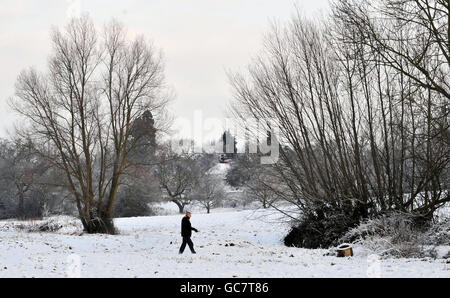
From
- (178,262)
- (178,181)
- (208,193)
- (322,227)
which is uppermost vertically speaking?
(178,181)

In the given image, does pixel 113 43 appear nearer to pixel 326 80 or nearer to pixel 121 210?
pixel 326 80

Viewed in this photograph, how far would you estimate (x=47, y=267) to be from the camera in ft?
38.9

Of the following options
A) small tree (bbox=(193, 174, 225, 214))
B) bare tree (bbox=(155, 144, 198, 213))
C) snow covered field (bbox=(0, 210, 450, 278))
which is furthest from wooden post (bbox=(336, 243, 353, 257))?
bare tree (bbox=(155, 144, 198, 213))

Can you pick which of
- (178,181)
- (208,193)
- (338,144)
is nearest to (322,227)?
(338,144)

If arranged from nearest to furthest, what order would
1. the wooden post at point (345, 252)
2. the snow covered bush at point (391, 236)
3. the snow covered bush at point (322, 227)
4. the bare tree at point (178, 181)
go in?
the snow covered bush at point (391, 236), the wooden post at point (345, 252), the snow covered bush at point (322, 227), the bare tree at point (178, 181)

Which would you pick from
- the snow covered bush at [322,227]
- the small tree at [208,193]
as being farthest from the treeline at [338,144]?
the small tree at [208,193]

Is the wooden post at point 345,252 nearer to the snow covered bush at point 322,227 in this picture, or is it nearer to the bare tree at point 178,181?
the snow covered bush at point 322,227

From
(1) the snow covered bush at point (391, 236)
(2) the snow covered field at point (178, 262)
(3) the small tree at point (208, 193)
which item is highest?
(3) the small tree at point (208, 193)

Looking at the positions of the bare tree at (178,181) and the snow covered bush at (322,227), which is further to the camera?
the bare tree at (178,181)

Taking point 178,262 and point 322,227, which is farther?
point 322,227

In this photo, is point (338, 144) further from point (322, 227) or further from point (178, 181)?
point (178, 181)

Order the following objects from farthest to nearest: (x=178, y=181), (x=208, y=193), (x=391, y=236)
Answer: (x=178, y=181), (x=208, y=193), (x=391, y=236)

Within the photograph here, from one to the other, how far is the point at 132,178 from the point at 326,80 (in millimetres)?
13214

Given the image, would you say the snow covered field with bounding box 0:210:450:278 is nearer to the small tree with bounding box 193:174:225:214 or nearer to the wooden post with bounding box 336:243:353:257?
the wooden post with bounding box 336:243:353:257
